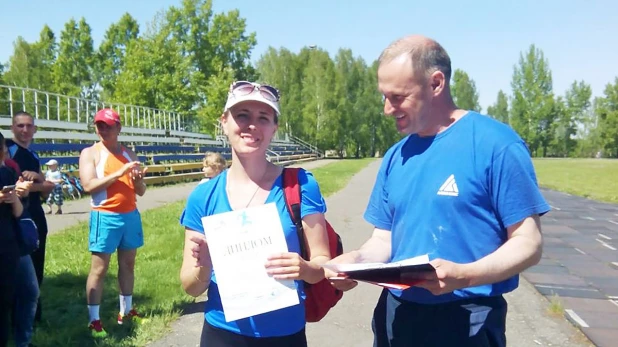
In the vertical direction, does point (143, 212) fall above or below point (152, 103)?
below

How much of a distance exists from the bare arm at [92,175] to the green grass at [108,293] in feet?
4.39

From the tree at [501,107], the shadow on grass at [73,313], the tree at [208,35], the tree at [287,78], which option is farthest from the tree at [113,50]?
the tree at [501,107]

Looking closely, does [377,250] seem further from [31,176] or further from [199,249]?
[31,176]

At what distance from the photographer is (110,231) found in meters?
5.32

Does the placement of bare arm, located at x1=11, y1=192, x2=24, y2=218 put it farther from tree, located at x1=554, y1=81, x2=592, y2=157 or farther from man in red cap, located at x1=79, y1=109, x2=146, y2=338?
tree, located at x1=554, y1=81, x2=592, y2=157

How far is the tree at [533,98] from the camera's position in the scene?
98375mm

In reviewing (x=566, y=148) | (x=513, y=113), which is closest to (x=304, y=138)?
(x=513, y=113)

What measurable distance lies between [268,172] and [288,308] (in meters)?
0.65

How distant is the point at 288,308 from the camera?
8.86ft

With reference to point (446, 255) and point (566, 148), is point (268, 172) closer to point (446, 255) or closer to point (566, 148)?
point (446, 255)

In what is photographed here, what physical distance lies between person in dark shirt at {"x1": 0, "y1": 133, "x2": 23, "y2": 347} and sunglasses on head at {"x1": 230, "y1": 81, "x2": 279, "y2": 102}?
7.45ft

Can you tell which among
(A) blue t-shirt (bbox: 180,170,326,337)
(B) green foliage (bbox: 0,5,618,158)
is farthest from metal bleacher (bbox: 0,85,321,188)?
(A) blue t-shirt (bbox: 180,170,326,337)

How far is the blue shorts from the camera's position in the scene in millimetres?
5273

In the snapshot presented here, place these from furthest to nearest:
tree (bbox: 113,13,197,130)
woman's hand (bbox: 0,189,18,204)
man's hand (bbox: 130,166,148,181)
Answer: tree (bbox: 113,13,197,130) < man's hand (bbox: 130,166,148,181) < woman's hand (bbox: 0,189,18,204)
